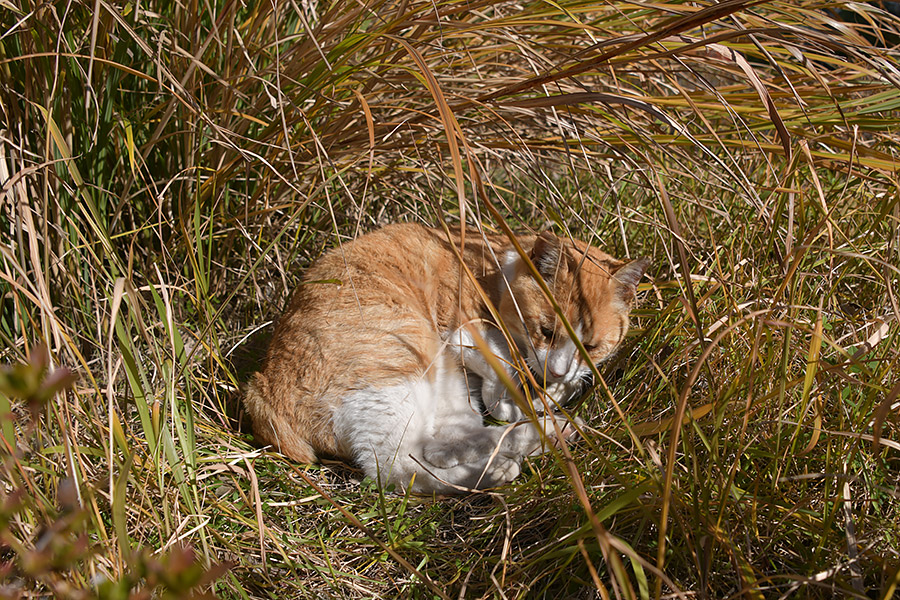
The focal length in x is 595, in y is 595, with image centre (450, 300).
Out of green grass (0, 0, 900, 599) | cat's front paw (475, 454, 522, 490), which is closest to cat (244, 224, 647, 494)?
cat's front paw (475, 454, 522, 490)

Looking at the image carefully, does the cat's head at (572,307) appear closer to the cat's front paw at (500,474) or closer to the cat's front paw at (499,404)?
the cat's front paw at (499,404)

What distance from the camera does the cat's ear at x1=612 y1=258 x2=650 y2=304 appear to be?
2189 millimetres

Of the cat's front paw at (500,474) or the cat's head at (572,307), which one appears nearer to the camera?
the cat's front paw at (500,474)

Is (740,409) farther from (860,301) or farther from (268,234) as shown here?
(268,234)

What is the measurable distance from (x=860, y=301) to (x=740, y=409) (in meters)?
1.08

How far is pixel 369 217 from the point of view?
9.57ft

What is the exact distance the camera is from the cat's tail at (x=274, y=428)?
207cm

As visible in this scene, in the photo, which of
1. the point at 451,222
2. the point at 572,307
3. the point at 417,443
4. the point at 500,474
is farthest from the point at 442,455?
the point at 451,222

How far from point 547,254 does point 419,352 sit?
2.01 ft

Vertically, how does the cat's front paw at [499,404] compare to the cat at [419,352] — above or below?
below

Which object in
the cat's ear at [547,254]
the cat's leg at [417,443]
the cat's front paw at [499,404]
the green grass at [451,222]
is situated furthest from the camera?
the cat's front paw at [499,404]

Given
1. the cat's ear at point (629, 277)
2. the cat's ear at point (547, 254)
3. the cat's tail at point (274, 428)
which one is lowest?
the cat's tail at point (274, 428)

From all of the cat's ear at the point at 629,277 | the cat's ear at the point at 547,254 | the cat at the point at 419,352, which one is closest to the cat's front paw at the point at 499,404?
the cat at the point at 419,352

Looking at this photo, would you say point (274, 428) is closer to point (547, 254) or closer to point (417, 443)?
point (417, 443)
